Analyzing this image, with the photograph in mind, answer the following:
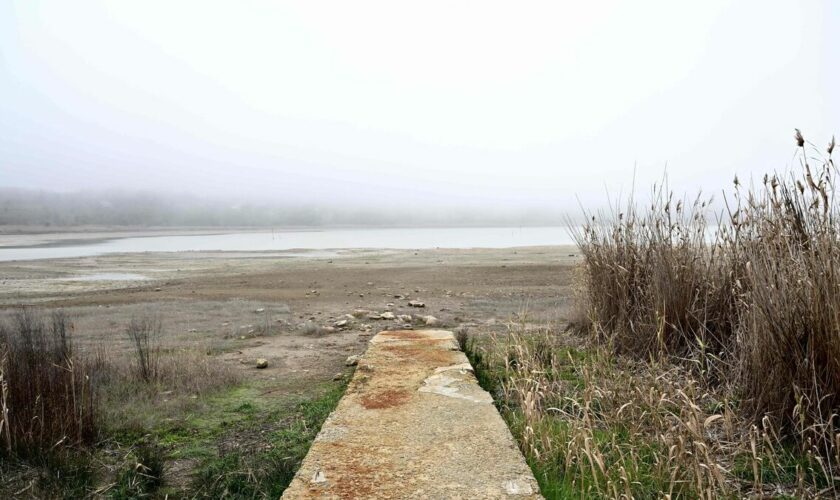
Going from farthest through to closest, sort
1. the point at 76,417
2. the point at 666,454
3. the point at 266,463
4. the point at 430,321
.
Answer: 1. the point at 430,321
2. the point at 76,417
3. the point at 266,463
4. the point at 666,454

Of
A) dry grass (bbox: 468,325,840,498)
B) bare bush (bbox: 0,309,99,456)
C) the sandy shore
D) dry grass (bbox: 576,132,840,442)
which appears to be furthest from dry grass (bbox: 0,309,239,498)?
dry grass (bbox: 576,132,840,442)

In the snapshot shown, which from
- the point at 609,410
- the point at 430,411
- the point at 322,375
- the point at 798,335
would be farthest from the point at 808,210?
the point at 322,375

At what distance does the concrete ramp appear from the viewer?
2.38 meters

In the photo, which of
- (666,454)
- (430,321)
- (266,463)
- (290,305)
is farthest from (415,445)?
(290,305)

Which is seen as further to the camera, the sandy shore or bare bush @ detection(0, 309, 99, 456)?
the sandy shore

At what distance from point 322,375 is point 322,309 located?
5.36m

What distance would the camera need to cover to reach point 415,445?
2824 mm

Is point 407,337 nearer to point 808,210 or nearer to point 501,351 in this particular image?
point 501,351

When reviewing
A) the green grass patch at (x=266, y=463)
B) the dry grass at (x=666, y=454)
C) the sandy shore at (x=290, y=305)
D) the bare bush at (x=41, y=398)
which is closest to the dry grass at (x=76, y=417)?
the bare bush at (x=41, y=398)

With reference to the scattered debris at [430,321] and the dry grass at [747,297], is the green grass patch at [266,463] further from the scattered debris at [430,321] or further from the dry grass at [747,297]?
the scattered debris at [430,321]

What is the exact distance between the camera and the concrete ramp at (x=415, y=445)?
2.38 m

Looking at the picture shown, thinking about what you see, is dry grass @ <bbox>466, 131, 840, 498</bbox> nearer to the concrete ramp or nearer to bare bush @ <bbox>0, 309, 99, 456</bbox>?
the concrete ramp

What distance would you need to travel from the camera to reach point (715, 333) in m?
4.64

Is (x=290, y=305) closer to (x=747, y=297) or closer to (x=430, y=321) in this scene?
(x=430, y=321)
